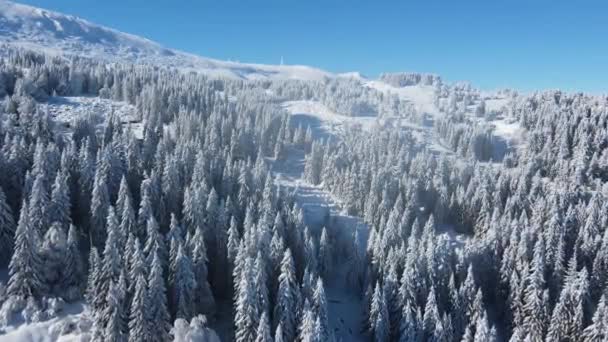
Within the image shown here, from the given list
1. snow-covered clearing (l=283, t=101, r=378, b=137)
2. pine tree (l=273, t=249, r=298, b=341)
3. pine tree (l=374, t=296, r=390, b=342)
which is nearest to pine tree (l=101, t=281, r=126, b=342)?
pine tree (l=273, t=249, r=298, b=341)

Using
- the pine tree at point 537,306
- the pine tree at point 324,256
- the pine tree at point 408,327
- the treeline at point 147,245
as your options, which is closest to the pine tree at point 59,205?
the treeline at point 147,245

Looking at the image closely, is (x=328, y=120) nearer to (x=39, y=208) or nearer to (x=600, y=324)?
(x=600, y=324)

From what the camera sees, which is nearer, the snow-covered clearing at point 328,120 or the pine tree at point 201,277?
the pine tree at point 201,277

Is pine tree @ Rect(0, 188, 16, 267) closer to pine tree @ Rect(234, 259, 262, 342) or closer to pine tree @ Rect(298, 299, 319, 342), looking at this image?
pine tree @ Rect(234, 259, 262, 342)

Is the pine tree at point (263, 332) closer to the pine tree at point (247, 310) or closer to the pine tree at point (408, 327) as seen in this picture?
the pine tree at point (247, 310)

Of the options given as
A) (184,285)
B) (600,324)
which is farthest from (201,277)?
(600,324)

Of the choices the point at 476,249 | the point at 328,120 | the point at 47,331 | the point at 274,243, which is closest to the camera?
the point at 47,331

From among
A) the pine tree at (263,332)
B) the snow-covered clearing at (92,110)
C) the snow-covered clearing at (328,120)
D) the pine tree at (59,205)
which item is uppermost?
the snow-covered clearing at (328,120)
